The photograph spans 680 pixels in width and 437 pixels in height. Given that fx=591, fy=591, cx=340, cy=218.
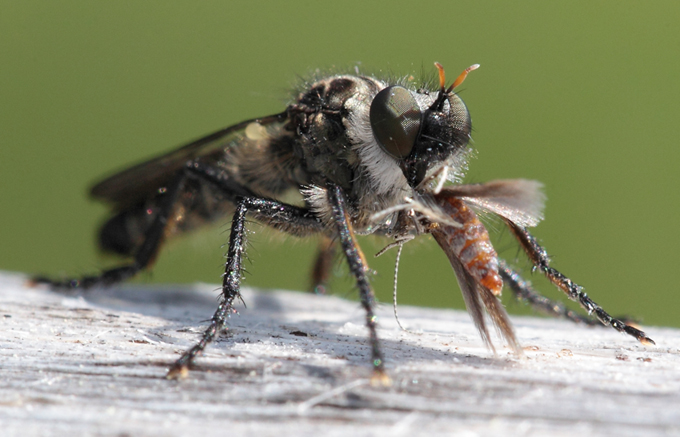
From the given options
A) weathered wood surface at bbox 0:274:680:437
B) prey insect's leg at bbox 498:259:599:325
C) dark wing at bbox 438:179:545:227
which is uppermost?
dark wing at bbox 438:179:545:227

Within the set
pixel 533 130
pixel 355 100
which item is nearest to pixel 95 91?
pixel 533 130

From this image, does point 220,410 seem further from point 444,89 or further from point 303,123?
point 303,123

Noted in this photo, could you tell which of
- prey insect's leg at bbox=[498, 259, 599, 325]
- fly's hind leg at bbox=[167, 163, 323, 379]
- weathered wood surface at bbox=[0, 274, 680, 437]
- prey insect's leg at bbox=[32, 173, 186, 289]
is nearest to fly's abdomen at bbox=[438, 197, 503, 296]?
weathered wood surface at bbox=[0, 274, 680, 437]

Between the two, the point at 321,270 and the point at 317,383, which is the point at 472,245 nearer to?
the point at 317,383

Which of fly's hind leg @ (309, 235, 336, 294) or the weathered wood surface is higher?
fly's hind leg @ (309, 235, 336, 294)

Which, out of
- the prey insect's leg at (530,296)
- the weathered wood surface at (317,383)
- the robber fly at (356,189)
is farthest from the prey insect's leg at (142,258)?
the prey insect's leg at (530,296)

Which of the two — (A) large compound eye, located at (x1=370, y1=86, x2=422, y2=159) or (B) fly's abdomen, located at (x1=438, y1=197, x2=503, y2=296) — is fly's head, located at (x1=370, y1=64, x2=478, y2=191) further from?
(B) fly's abdomen, located at (x1=438, y1=197, x2=503, y2=296)

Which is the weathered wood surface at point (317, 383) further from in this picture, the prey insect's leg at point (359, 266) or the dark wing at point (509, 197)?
the dark wing at point (509, 197)
